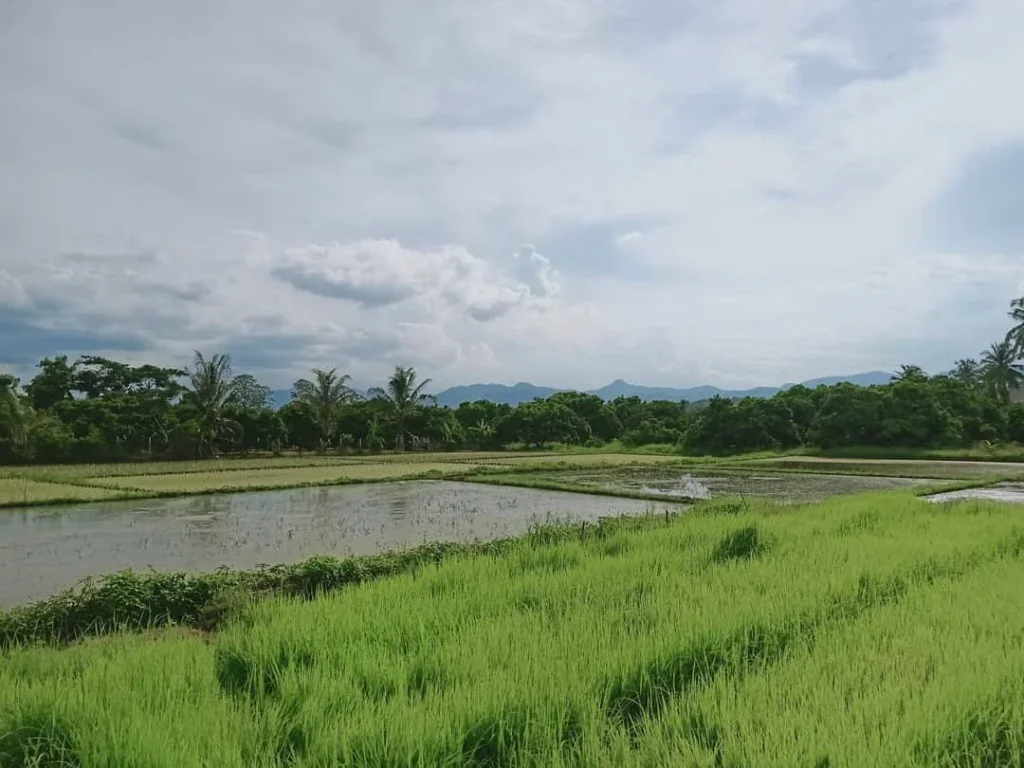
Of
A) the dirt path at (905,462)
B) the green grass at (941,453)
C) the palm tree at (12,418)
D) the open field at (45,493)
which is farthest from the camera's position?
the green grass at (941,453)

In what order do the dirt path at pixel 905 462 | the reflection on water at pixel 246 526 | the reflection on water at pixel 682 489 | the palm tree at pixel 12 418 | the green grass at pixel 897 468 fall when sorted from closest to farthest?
the reflection on water at pixel 246 526 → the reflection on water at pixel 682 489 → the green grass at pixel 897 468 → the palm tree at pixel 12 418 → the dirt path at pixel 905 462

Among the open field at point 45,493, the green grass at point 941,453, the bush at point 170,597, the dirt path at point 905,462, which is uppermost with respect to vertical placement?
the open field at point 45,493

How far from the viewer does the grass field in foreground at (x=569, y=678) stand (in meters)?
2.63

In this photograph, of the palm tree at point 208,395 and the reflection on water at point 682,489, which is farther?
the palm tree at point 208,395

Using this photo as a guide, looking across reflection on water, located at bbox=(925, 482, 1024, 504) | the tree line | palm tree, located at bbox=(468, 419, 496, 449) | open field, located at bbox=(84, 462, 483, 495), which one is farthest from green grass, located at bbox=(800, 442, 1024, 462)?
palm tree, located at bbox=(468, 419, 496, 449)

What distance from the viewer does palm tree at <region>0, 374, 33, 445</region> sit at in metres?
22.9

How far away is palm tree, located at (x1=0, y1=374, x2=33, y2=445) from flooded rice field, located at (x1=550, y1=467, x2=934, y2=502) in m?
17.3

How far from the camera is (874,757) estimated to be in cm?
242

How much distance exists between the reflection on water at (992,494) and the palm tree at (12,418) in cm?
2524

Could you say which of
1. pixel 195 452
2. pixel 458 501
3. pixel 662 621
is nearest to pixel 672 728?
pixel 662 621

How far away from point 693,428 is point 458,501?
69.6ft

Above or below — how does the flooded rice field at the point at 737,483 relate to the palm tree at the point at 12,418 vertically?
below


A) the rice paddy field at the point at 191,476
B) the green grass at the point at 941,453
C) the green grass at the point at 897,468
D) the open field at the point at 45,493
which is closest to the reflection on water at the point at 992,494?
the green grass at the point at 897,468

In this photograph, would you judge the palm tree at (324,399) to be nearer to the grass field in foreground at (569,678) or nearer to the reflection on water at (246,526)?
the reflection on water at (246,526)
